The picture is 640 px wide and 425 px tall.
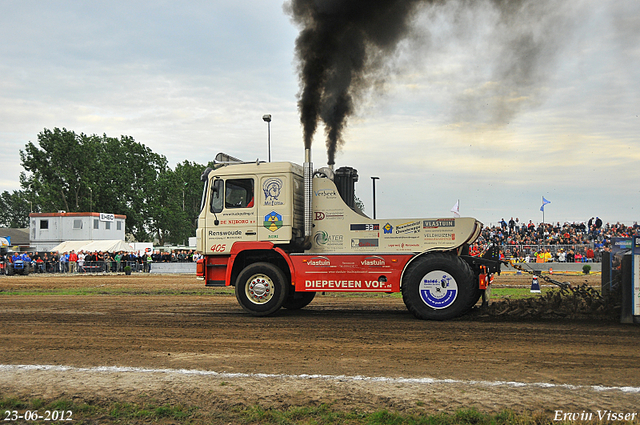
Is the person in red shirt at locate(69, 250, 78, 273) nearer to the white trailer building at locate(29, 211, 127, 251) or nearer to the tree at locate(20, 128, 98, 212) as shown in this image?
the white trailer building at locate(29, 211, 127, 251)

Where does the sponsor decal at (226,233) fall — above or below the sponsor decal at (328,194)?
below

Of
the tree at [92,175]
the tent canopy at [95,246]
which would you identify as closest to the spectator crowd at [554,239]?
the tent canopy at [95,246]

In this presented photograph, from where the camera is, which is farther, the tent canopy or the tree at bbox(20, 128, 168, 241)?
the tree at bbox(20, 128, 168, 241)

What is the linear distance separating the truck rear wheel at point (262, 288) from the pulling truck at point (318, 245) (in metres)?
0.02

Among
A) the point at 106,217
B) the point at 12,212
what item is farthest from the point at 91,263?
the point at 12,212

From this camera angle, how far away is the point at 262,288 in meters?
10.8

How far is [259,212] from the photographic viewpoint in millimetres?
10883

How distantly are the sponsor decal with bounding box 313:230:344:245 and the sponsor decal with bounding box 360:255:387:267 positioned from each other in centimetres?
67

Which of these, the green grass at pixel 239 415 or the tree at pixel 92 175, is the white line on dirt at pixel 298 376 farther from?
the tree at pixel 92 175

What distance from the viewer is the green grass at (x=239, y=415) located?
4.44 metres

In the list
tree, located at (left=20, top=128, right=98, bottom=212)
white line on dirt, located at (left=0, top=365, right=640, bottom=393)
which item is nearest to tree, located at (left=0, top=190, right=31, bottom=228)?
tree, located at (left=20, top=128, right=98, bottom=212)

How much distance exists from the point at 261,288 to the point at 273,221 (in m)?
1.40

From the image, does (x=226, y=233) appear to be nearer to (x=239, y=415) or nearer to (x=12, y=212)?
(x=239, y=415)

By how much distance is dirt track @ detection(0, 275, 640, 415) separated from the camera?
16.6ft
